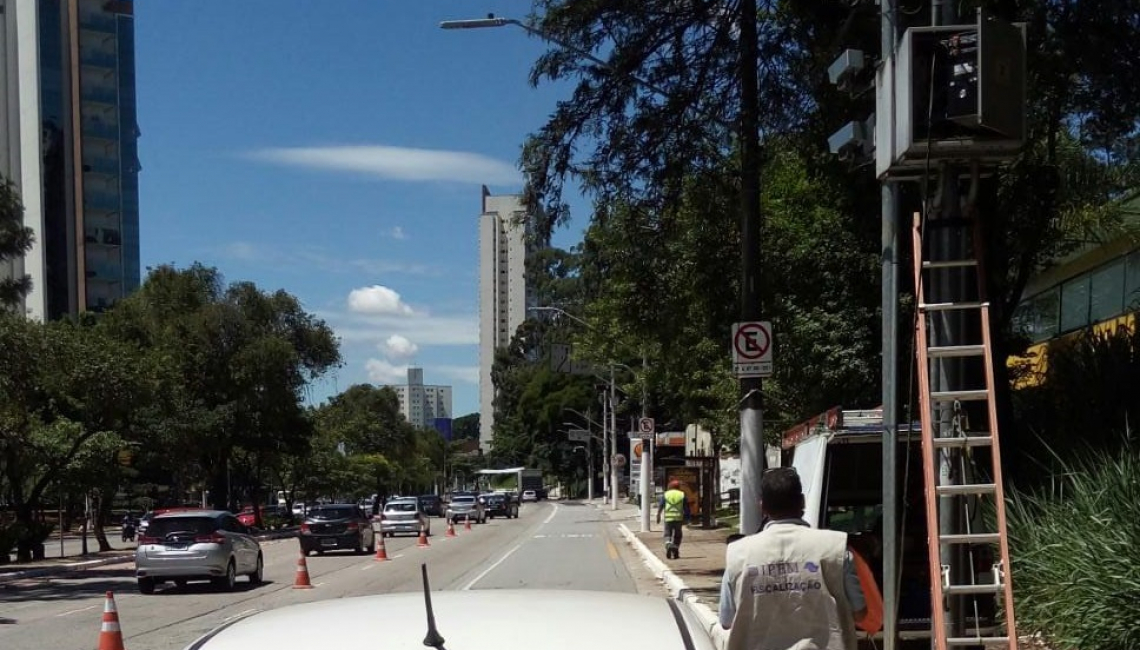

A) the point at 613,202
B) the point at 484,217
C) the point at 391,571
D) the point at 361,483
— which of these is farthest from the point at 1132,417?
the point at 484,217

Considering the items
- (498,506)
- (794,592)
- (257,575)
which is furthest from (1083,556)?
(498,506)

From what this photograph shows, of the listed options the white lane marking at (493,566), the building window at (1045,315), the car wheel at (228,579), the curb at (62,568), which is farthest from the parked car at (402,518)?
the building window at (1045,315)

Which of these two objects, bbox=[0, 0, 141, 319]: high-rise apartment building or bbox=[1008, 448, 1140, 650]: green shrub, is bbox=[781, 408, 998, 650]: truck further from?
bbox=[0, 0, 141, 319]: high-rise apartment building

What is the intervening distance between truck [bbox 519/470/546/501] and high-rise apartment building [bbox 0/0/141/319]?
39.3 m

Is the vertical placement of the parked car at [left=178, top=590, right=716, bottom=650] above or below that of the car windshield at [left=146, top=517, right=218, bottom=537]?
above

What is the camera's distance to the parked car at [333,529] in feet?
115

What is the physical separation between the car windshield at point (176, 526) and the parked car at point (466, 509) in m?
37.2

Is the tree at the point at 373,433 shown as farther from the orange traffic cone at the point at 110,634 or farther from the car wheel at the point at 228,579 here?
the orange traffic cone at the point at 110,634

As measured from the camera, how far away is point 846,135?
8.85 m

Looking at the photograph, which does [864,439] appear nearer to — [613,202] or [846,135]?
Answer: [846,135]

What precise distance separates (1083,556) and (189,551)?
697 inches

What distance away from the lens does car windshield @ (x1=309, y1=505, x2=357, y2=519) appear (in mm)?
35438

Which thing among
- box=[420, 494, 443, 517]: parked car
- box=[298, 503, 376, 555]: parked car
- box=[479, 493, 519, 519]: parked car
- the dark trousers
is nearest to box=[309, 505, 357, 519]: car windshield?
box=[298, 503, 376, 555]: parked car

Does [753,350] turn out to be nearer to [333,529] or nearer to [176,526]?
[176,526]
